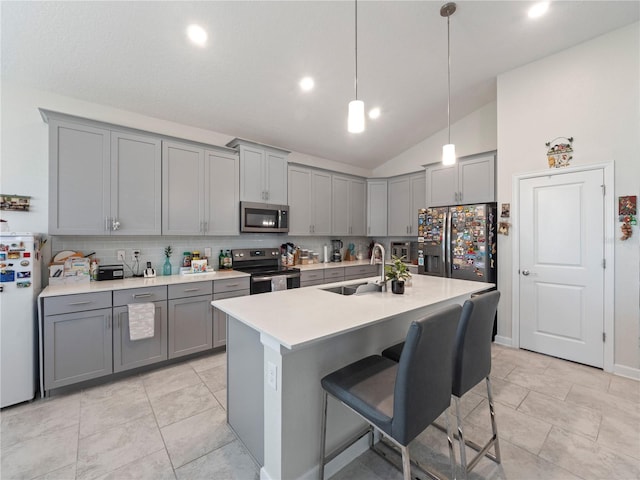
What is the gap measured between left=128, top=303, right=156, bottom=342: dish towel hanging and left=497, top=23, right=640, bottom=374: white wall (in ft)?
13.2

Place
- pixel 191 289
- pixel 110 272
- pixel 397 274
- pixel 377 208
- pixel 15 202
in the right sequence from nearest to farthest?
pixel 397 274 → pixel 15 202 → pixel 110 272 → pixel 191 289 → pixel 377 208

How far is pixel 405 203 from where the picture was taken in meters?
4.98

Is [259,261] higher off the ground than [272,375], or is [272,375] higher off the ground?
[259,261]

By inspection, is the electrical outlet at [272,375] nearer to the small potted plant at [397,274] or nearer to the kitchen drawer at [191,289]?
the small potted plant at [397,274]

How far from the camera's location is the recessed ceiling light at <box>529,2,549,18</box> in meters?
2.50

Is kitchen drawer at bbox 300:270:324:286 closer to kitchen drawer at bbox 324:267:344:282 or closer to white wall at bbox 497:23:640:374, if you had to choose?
kitchen drawer at bbox 324:267:344:282

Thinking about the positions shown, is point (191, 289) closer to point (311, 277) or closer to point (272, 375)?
point (311, 277)

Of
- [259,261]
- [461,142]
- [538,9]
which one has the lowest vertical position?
[259,261]

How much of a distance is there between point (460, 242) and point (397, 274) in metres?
2.05

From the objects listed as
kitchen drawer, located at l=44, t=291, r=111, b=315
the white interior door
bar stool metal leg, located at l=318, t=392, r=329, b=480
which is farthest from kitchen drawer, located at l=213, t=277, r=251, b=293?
the white interior door

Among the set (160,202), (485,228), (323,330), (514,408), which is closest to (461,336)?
(323,330)

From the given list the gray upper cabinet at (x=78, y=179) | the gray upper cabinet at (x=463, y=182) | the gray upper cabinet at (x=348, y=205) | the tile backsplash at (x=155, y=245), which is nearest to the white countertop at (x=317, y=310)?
the gray upper cabinet at (x=78, y=179)

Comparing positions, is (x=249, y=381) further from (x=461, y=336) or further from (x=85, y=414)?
(x=85, y=414)

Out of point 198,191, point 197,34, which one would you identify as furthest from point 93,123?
point 197,34
